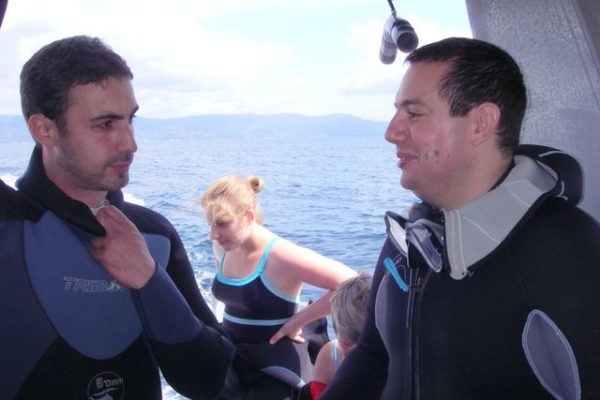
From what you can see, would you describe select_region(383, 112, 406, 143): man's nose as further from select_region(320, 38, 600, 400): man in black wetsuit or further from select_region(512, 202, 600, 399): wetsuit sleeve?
select_region(512, 202, 600, 399): wetsuit sleeve

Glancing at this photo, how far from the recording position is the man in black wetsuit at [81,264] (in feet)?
4.51

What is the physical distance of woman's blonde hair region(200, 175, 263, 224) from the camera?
3.01 metres

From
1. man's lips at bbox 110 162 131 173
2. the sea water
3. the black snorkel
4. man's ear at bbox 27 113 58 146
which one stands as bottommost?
the sea water

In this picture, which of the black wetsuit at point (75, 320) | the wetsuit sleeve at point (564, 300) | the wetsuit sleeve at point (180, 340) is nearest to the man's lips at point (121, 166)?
the black wetsuit at point (75, 320)

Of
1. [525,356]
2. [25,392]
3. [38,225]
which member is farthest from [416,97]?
[25,392]

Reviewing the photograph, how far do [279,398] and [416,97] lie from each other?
1599mm

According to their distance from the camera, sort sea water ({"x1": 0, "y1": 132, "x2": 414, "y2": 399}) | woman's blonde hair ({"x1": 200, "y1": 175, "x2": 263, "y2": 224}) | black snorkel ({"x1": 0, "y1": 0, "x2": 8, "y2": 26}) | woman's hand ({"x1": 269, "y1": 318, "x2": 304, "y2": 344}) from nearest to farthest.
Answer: black snorkel ({"x1": 0, "y1": 0, "x2": 8, "y2": 26}) < woman's hand ({"x1": 269, "y1": 318, "x2": 304, "y2": 344}) < woman's blonde hair ({"x1": 200, "y1": 175, "x2": 263, "y2": 224}) < sea water ({"x1": 0, "y1": 132, "x2": 414, "y2": 399})

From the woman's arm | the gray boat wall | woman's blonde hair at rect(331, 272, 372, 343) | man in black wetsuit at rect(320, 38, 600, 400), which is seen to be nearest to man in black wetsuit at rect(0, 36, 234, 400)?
man in black wetsuit at rect(320, 38, 600, 400)

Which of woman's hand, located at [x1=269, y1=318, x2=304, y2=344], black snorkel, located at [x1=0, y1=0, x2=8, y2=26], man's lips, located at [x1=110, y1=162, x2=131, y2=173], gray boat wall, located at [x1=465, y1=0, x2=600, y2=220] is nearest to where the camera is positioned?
black snorkel, located at [x1=0, y1=0, x2=8, y2=26]

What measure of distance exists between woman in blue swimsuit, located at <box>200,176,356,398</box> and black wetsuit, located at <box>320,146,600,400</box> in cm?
139

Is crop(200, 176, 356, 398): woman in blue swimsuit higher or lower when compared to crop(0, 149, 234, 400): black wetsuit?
lower

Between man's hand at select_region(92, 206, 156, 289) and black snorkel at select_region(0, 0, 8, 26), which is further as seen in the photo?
man's hand at select_region(92, 206, 156, 289)

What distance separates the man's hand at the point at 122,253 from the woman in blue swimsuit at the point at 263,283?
1504 mm

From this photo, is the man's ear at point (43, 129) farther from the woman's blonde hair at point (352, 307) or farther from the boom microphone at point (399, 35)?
the boom microphone at point (399, 35)
